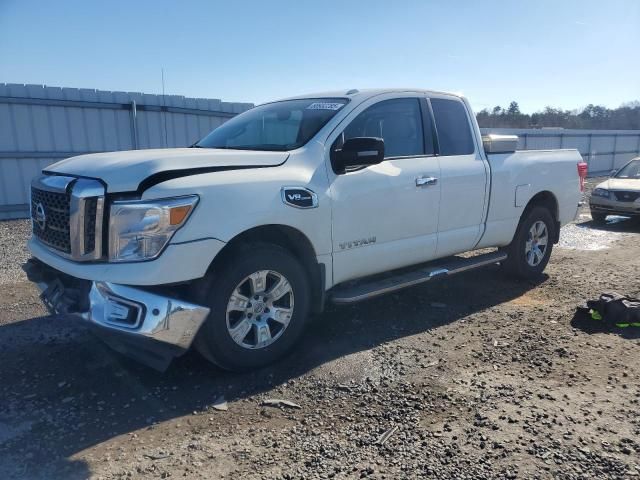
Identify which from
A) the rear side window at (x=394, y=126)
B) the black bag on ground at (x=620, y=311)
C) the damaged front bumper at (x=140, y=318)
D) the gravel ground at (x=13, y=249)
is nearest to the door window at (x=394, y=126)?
the rear side window at (x=394, y=126)

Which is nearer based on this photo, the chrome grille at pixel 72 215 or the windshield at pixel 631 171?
the chrome grille at pixel 72 215

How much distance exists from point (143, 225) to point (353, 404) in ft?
5.77

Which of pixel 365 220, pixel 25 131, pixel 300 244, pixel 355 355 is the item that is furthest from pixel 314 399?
pixel 25 131

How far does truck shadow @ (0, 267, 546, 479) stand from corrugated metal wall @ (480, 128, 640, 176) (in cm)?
1679

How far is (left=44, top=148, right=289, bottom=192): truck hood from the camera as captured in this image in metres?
3.24

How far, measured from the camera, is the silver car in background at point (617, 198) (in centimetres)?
1034

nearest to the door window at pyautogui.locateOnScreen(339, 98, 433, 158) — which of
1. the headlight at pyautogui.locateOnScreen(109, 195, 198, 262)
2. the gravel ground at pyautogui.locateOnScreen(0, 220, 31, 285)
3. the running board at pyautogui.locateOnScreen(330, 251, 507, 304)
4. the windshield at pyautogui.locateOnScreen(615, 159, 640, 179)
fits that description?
the running board at pyautogui.locateOnScreen(330, 251, 507, 304)

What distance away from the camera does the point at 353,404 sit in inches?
132

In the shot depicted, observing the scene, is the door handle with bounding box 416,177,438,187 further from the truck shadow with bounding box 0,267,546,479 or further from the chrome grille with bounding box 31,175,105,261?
the chrome grille with bounding box 31,175,105,261

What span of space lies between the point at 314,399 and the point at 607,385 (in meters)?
2.08

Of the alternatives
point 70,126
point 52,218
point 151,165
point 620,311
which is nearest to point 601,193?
point 620,311

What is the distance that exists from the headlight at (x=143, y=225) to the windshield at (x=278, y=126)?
1.26 metres

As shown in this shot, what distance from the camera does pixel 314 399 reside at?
3443 millimetres

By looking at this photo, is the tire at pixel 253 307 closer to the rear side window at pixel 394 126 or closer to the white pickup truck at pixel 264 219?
the white pickup truck at pixel 264 219
